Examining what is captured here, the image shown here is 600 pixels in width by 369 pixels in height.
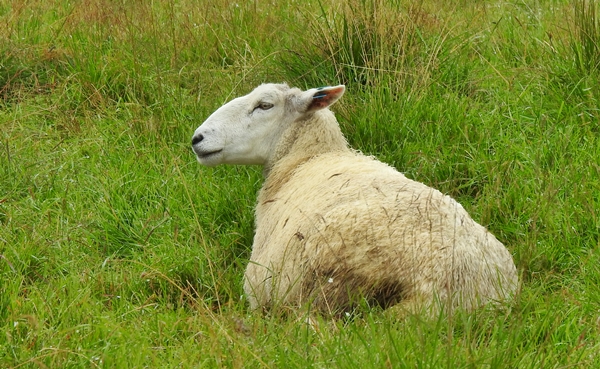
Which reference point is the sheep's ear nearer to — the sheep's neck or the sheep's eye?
the sheep's neck

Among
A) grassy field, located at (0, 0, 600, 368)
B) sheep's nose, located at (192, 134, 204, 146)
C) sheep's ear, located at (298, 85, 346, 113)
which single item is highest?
A: sheep's ear, located at (298, 85, 346, 113)

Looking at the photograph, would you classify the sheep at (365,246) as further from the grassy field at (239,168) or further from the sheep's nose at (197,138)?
the grassy field at (239,168)

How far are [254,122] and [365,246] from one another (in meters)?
1.67

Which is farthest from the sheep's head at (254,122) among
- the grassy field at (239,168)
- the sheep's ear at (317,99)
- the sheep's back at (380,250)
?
the sheep's back at (380,250)

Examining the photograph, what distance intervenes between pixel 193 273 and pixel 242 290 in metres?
0.27

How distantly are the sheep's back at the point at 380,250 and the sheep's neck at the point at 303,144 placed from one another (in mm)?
745

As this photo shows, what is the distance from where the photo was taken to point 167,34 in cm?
738

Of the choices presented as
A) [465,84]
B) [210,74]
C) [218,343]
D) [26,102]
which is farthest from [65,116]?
[218,343]

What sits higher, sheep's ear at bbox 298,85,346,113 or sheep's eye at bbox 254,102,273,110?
sheep's ear at bbox 298,85,346,113

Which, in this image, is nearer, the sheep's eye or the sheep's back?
the sheep's back

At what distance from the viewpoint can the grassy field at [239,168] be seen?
3.32 m

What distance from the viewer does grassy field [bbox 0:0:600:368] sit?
3.32m

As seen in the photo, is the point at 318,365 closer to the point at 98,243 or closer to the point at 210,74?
the point at 98,243

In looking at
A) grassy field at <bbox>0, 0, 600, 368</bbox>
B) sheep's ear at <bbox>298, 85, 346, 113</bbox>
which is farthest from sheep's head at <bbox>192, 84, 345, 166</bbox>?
grassy field at <bbox>0, 0, 600, 368</bbox>
